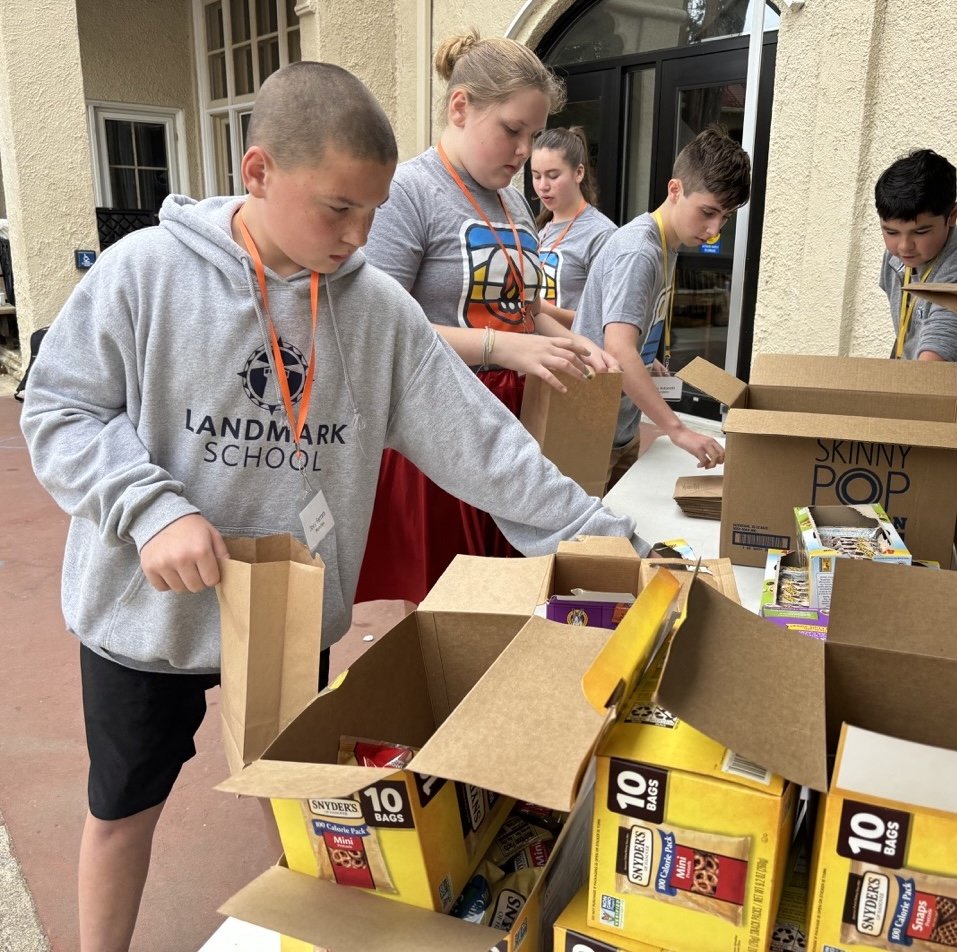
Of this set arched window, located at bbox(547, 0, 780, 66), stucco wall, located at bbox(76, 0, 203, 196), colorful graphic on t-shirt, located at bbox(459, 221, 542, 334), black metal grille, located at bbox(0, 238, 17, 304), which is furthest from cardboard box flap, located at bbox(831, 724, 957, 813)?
stucco wall, located at bbox(76, 0, 203, 196)

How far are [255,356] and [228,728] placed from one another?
481mm

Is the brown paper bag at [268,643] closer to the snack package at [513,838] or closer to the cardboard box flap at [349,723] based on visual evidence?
the cardboard box flap at [349,723]

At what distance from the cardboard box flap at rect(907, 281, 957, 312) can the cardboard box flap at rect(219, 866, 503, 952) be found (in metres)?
1.19

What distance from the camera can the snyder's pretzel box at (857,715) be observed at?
1.93 ft

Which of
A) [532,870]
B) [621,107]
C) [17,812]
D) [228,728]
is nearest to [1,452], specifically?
[17,812]

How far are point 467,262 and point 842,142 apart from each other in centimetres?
266

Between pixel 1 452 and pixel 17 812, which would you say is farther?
pixel 1 452

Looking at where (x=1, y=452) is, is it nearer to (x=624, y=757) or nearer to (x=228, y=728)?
(x=228, y=728)

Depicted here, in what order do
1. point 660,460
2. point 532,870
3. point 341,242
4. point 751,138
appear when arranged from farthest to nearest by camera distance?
point 751,138, point 660,460, point 341,242, point 532,870

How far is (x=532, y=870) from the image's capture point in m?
0.77

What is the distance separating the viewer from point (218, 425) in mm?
1156

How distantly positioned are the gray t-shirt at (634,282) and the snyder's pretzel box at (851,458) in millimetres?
426

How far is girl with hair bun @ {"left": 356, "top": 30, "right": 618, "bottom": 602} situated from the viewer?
1666 millimetres

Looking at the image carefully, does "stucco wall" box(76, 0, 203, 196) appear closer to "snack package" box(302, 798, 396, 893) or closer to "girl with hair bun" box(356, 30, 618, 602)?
"girl with hair bun" box(356, 30, 618, 602)
